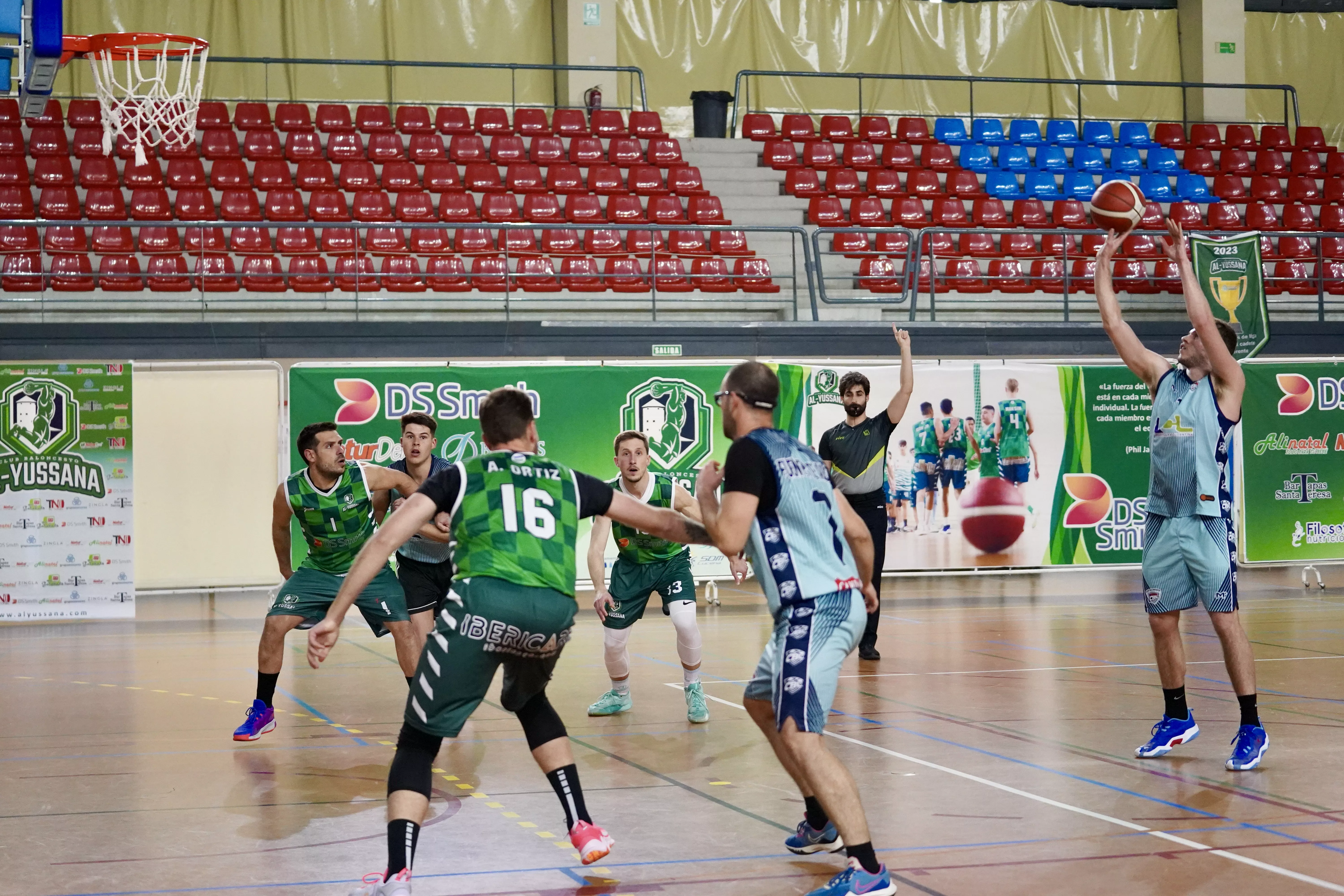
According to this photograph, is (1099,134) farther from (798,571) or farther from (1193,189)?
(798,571)

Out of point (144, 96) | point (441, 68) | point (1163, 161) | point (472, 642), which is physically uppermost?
point (441, 68)


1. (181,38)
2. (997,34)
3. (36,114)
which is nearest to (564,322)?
(181,38)

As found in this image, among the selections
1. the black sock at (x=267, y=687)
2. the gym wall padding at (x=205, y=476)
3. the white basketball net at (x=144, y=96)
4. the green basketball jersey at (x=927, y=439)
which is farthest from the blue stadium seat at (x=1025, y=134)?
the black sock at (x=267, y=687)

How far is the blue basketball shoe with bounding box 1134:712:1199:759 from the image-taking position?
22.1 ft

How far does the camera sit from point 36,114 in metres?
8.86

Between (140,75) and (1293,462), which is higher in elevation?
(140,75)

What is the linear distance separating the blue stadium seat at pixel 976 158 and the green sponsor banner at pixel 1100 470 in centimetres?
730

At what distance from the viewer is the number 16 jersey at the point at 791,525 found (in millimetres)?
4672

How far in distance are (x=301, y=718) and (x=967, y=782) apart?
13.0 feet

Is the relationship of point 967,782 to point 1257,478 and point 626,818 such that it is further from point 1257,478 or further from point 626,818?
point 1257,478

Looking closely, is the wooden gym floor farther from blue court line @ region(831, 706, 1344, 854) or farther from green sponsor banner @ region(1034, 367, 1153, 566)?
green sponsor banner @ region(1034, 367, 1153, 566)

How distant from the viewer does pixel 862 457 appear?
10141 millimetres

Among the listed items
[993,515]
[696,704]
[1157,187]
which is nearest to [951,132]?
[1157,187]

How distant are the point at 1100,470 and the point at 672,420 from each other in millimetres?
4653
